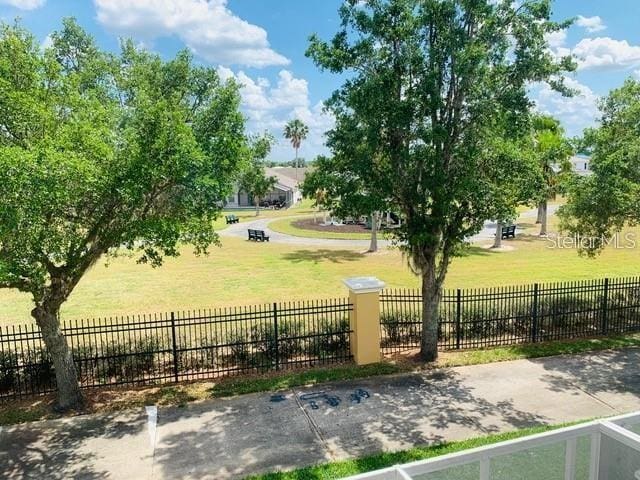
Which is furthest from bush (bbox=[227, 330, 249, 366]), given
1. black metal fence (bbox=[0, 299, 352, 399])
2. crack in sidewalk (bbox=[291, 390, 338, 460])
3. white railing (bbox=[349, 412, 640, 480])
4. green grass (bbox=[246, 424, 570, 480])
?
white railing (bbox=[349, 412, 640, 480])

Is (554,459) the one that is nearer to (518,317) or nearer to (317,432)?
(317,432)

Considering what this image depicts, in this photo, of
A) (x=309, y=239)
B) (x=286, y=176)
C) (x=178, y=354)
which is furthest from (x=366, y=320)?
(x=286, y=176)

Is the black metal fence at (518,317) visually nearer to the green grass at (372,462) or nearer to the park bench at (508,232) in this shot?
the green grass at (372,462)

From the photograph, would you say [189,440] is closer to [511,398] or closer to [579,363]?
[511,398]

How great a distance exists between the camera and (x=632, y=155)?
12891 millimetres

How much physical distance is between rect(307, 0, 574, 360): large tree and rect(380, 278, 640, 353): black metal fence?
137 inches

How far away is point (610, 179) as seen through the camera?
12.7 m

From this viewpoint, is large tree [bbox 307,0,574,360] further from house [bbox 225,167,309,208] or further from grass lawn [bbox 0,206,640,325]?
house [bbox 225,167,309,208]

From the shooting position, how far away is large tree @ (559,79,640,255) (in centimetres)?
1273

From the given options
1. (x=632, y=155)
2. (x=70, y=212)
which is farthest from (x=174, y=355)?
(x=632, y=155)

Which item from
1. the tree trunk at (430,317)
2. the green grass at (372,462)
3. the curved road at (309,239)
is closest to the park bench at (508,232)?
the curved road at (309,239)

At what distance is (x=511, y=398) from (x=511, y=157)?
5.24 m

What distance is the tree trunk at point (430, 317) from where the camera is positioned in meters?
12.2

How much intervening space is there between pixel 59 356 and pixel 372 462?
6600mm
